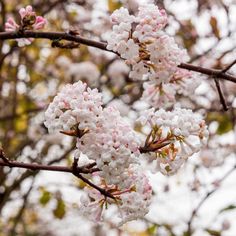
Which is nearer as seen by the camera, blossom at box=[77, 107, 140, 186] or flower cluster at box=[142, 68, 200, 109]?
blossom at box=[77, 107, 140, 186]

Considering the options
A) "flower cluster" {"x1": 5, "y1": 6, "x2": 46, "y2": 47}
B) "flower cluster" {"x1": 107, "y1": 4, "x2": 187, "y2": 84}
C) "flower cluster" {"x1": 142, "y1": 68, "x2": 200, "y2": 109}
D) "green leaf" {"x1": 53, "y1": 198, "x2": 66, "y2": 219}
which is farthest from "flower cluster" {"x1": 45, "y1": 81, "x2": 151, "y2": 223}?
"green leaf" {"x1": 53, "y1": 198, "x2": 66, "y2": 219}

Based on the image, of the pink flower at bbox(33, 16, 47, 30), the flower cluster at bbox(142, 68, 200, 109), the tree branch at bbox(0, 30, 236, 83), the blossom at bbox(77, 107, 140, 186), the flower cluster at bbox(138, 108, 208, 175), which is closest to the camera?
the blossom at bbox(77, 107, 140, 186)

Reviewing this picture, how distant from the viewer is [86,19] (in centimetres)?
437

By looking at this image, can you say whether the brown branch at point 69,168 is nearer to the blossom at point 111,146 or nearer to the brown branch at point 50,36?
the blossom at point 111,146

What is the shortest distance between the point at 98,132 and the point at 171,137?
187mm

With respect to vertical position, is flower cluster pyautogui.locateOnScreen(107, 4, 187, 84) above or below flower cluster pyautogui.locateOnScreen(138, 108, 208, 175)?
above

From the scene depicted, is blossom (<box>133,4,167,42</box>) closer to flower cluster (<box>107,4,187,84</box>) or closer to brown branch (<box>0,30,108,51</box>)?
flower cluster (<box>107,4,187,84</box>)

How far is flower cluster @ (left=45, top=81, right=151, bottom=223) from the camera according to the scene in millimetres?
1322

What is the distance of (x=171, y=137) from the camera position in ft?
4.69

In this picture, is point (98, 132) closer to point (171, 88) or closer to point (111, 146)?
point (111, 146)

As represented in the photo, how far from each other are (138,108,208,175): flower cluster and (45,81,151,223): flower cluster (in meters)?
0.07

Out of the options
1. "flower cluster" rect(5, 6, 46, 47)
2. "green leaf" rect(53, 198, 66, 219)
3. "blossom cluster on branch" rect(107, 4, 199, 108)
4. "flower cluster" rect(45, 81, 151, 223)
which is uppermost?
"green leaf" rect(53, 198, 66, 219)

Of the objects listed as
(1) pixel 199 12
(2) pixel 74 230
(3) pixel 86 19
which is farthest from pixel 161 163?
(2) pixel 74 230

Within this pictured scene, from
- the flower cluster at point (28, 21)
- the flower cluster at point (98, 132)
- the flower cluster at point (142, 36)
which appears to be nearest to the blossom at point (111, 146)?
the flower cluster at point (98, 132)
